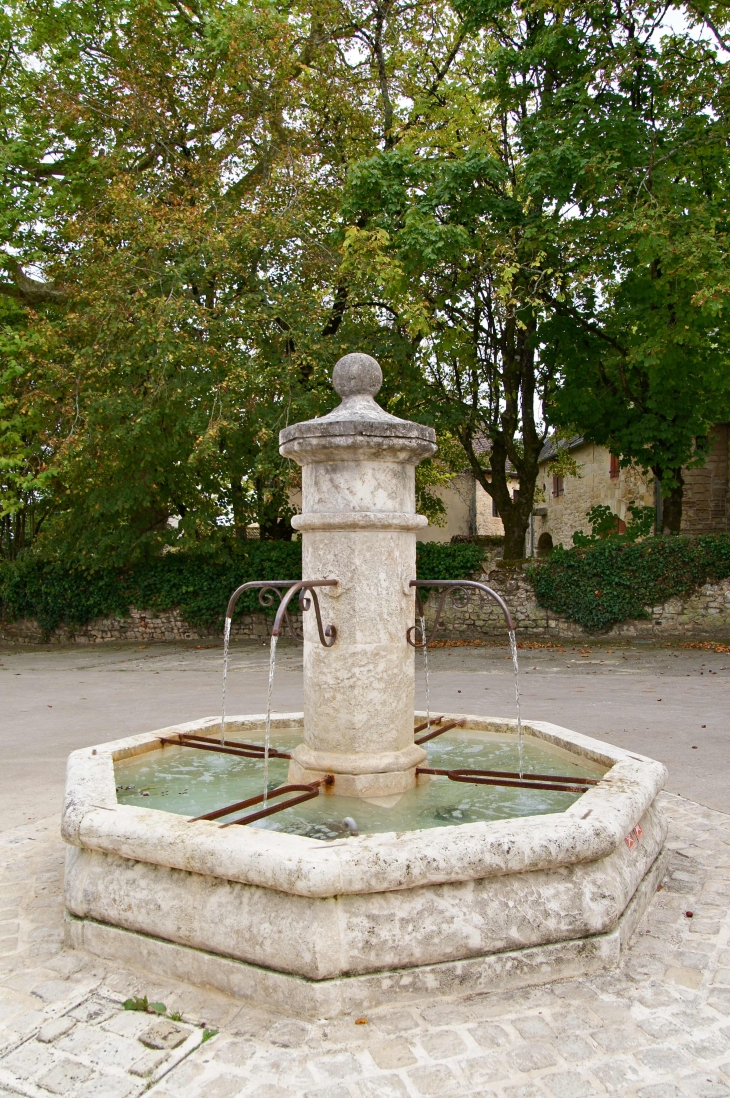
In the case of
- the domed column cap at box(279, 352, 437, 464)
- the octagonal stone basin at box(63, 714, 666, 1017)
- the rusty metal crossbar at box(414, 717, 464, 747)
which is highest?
the domed column cap at box(279, 352, 437, 464)

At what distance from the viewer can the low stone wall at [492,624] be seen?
14.6 metres

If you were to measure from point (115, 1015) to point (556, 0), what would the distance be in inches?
538

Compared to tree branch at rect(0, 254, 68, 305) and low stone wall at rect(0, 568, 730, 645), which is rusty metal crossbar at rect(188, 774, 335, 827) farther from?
tree branch at rect(0, 254, 68, 305)

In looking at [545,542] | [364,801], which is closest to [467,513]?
[545,542]

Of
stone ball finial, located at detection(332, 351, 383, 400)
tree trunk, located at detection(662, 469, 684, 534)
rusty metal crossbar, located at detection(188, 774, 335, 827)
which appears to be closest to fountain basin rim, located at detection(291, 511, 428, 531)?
stone ball finial, located at detection(332, 351, 383, 400)

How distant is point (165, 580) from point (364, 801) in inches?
551

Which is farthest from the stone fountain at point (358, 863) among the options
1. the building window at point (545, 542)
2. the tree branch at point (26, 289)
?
the building window at point (545, 542)

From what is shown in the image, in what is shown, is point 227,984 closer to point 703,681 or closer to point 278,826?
point 278,826

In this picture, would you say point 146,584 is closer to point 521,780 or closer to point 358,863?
point 521,780

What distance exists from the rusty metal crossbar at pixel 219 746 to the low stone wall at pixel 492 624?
33.4ft

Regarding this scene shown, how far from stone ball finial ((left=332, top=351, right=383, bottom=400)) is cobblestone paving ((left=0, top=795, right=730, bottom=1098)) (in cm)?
275

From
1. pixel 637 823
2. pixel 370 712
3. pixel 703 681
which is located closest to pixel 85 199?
pixel 703 681

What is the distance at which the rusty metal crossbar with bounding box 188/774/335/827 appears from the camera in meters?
3.32

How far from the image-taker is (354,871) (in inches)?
104
